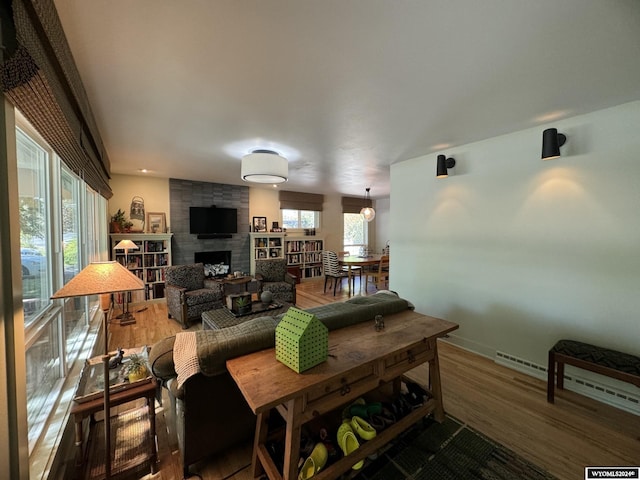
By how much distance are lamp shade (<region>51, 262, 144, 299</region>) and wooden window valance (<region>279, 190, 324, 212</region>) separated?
5215 millimetres

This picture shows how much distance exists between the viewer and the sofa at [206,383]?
50.2 inches

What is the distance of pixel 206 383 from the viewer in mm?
1368

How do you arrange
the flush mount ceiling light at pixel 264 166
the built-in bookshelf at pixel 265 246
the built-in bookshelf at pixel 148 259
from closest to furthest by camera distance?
the flush mount ceiling light at pixel 264 166 → the built-in bookshelf at pixel 148 259 → the built-in bookshelf at pixel 265 246

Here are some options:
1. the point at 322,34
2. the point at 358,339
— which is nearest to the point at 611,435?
the point at 358,339

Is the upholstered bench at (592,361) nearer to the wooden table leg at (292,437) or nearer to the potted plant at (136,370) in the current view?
the wooden table leg at (292,437)

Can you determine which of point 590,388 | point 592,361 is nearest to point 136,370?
point 592,361

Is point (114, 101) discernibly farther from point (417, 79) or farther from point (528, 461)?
point (528, 461)

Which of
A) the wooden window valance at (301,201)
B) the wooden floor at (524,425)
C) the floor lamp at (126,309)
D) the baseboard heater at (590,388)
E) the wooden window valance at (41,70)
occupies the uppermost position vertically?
the wooden window valance at (301,201)

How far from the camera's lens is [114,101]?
1.88m

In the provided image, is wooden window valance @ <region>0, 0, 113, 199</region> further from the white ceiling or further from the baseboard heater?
the baseboard heater

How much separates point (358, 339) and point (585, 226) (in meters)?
2.27

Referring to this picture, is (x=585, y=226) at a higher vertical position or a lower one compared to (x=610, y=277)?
higher

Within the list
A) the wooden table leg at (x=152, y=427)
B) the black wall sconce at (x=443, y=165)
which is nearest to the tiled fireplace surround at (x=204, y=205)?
the wooden table leg at (x=152, y=427)

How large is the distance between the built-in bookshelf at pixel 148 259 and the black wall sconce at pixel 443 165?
→ 15.7 ft
